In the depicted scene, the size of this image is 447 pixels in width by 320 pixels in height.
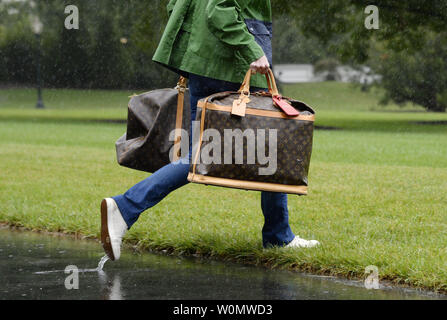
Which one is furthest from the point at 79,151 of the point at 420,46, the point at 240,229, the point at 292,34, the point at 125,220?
the point at 292,34

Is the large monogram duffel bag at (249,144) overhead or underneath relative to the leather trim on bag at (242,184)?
overhead

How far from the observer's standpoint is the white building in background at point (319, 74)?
208ft

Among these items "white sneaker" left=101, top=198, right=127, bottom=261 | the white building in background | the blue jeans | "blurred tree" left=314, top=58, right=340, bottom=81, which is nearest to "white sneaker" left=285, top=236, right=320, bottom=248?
the blue jeans

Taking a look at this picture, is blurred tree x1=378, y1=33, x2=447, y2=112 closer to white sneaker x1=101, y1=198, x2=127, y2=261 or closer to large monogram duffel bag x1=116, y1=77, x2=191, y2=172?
large monogram duffel bag x1=116, y1=77, x2=191, y2=172

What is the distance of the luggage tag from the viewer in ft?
13.0

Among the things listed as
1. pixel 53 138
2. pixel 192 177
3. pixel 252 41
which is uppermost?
pixel 252 41

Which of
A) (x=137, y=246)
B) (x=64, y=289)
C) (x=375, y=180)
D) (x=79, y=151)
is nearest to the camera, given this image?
(x=64, y=289)

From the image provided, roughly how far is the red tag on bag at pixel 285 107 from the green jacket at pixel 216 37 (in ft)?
0.70

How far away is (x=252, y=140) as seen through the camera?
399 centimetres

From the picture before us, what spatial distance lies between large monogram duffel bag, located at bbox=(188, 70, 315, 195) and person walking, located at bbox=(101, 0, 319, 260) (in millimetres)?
164

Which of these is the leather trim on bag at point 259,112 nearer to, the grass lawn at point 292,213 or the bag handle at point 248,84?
the bag handle at point 248,84

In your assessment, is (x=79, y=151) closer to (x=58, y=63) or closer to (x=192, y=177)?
(x=192, y=177)

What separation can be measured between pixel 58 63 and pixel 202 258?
120ft

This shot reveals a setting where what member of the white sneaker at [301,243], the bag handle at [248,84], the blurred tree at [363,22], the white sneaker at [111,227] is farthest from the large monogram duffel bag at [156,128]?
the blurred tree at [363,22]
